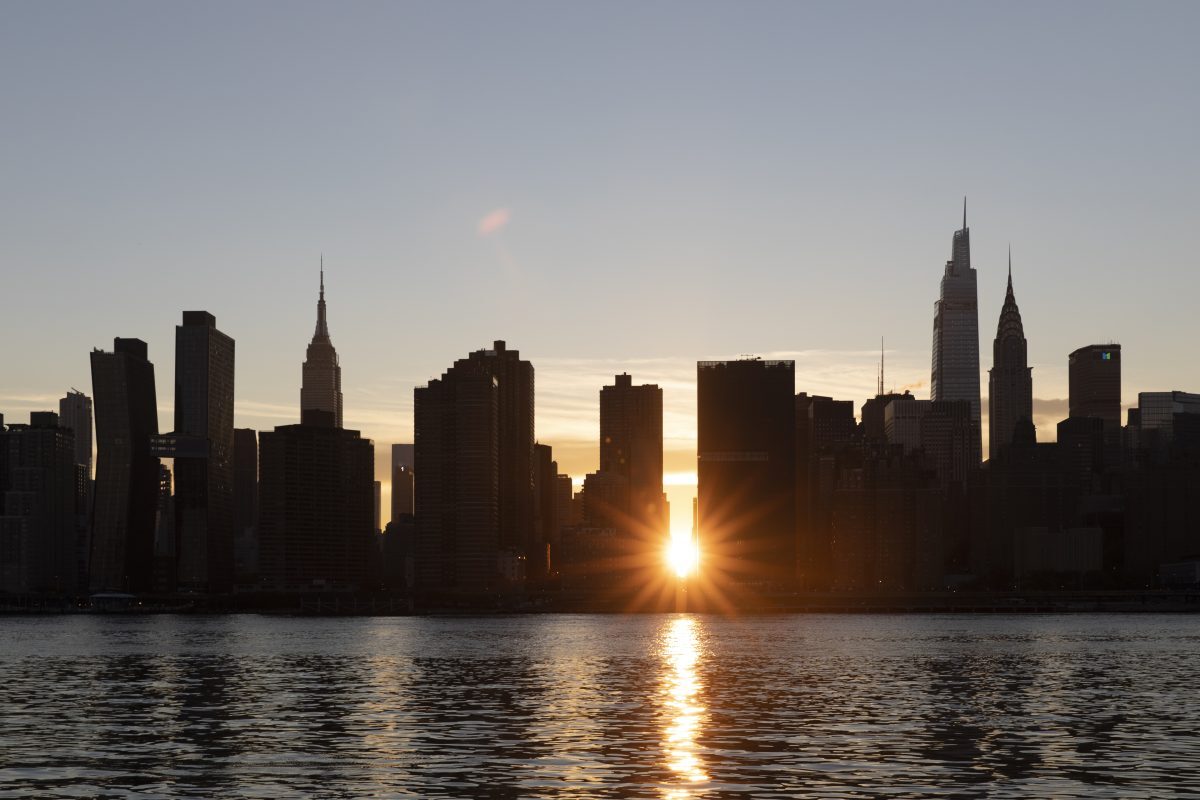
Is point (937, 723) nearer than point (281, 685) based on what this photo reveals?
Yes

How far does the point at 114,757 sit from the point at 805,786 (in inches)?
1345

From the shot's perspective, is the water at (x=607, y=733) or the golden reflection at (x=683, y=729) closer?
the water at (x=607, y=733)

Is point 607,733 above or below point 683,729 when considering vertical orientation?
above

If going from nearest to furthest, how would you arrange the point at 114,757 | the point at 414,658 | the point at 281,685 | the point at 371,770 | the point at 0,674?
the point at 371,770
the point at 114,757
the point at 281,685
the point at 0,674
the point at 414,658

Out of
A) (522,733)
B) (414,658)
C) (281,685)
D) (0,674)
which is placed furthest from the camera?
(414,658)

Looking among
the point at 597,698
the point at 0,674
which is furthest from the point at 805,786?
the point at 0,674

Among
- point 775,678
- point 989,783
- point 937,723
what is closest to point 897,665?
point 775,678

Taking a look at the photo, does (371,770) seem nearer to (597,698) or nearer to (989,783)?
(989,783)

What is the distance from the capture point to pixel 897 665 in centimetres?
16700

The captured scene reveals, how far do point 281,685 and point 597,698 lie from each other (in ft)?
106

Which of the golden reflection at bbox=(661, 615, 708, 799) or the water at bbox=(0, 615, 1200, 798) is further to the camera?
the golden reflection at bbox=(661, 615, 708, 799)

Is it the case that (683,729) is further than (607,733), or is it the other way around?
(683,729)

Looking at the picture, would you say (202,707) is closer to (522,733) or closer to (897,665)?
(522,733)

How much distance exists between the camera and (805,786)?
64.0 meters
